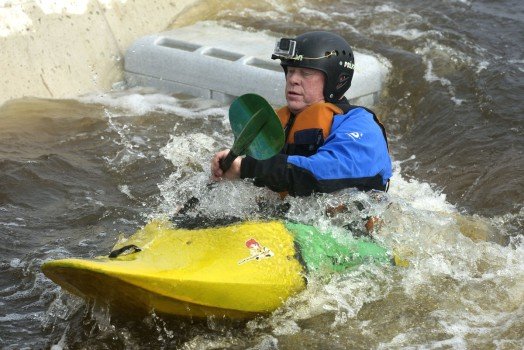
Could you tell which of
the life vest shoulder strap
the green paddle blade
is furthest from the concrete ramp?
the green paddle blade

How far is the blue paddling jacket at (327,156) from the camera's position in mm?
4398

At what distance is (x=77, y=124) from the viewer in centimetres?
751

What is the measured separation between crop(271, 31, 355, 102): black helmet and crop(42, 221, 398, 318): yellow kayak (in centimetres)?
85

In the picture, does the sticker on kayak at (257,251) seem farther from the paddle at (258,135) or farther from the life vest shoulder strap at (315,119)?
the life vest shoulder strap at (315,119)

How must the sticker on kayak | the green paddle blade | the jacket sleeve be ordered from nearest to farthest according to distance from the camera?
the sticker on kayak → the green paddle blade → the jacket sleeve

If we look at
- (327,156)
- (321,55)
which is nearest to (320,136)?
(327,156)

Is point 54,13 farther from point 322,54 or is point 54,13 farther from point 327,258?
point 327,258

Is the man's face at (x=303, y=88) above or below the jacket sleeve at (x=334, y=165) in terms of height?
above

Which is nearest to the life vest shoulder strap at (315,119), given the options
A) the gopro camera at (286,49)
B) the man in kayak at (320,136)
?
the man in kayak at (320,136)

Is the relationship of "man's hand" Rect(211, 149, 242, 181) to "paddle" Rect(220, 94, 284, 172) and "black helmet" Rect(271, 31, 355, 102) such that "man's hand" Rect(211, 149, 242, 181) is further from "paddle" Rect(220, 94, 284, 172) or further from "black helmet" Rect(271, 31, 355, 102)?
"black helmet" Rect(271, 31, 355, 102)

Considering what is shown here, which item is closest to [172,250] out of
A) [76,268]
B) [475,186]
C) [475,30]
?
[76,268]

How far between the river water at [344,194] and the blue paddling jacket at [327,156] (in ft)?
0.43

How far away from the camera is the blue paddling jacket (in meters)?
4.40

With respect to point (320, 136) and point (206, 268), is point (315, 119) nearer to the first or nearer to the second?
point (320, 136)
